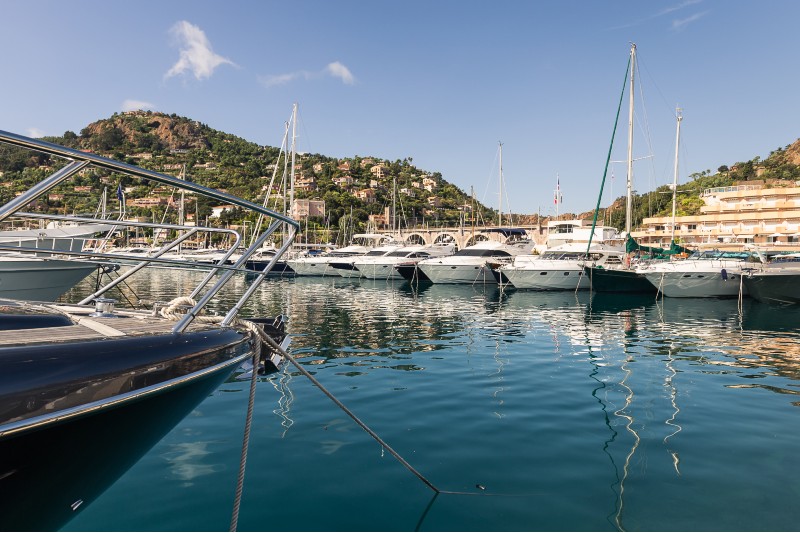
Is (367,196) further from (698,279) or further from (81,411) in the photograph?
(81,411)

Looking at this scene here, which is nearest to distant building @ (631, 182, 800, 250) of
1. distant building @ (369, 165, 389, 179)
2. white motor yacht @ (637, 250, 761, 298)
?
white motor yacht @ (637, 250, 761, 298)

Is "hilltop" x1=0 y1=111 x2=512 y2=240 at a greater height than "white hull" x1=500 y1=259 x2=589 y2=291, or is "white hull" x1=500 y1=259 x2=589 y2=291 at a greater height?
"hilltop" x1=0 y1=111 x2=512 y2=240

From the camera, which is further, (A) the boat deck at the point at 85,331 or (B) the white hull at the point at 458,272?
(B) the white hull at the point at 458,272

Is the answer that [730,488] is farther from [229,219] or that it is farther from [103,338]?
[229,219]

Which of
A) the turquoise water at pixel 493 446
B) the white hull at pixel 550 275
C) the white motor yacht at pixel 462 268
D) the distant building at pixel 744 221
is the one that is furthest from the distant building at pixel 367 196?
the turquoise water at pixel 493 446

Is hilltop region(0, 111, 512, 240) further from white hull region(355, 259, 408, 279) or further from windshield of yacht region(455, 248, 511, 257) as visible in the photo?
windshield of yacht region(455, 248, 511, 257)

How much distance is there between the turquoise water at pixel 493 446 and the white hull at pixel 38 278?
25.0 feet

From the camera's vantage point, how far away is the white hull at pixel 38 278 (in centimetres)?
1311

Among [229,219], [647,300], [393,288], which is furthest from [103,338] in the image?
[229,219]

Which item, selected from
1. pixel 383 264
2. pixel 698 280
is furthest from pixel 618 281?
pixel 383 264

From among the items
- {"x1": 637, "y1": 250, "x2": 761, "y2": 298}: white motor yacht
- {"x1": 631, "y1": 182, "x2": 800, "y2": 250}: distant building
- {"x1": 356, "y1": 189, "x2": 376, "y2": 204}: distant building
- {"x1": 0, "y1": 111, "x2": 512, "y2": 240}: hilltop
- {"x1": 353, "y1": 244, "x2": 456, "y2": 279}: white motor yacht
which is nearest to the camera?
{"x1": 637, "y1": 250, "x2": 761, "y2": 298}: white motor yacht

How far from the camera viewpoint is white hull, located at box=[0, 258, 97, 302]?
13.1 meters

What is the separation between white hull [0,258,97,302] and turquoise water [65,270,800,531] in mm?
7625

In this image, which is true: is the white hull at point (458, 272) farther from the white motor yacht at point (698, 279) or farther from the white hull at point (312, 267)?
the white hull at point (312, 267)
